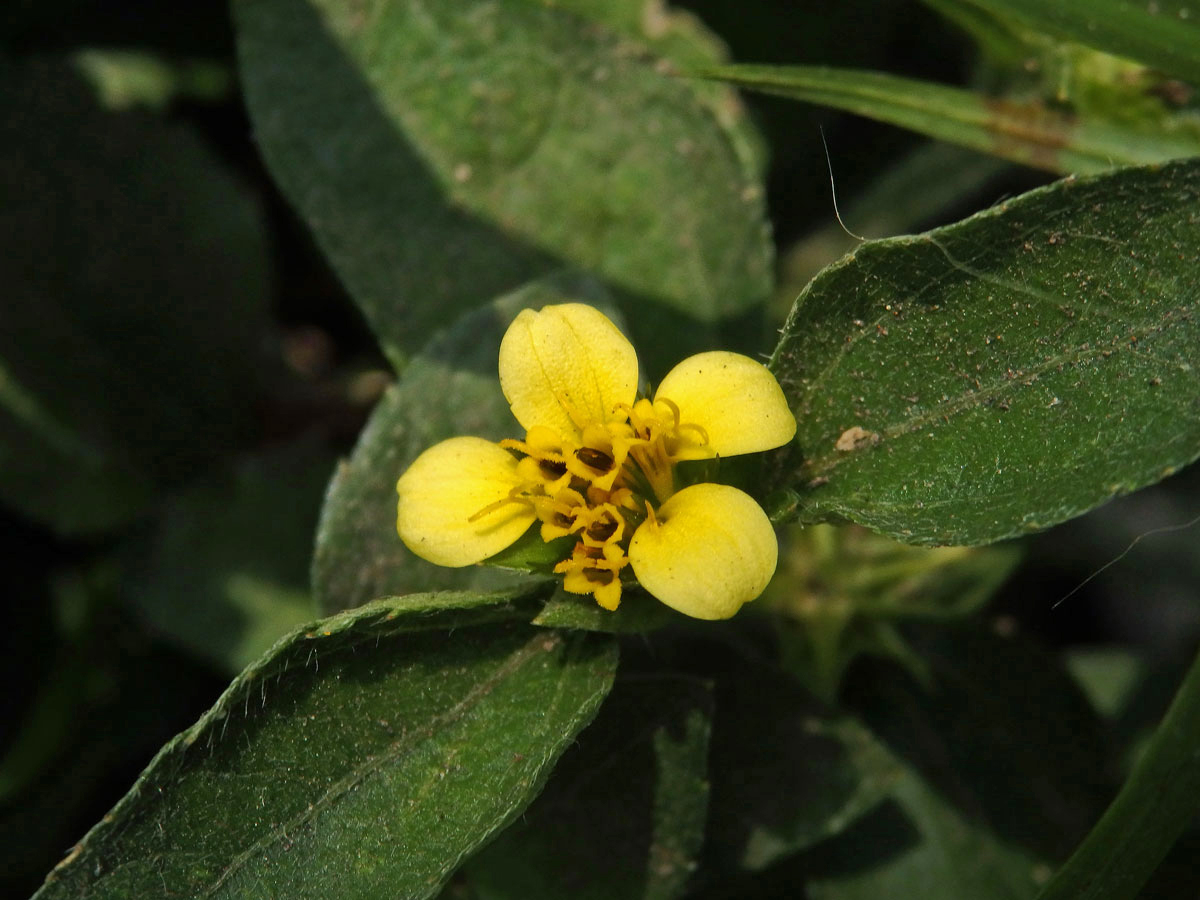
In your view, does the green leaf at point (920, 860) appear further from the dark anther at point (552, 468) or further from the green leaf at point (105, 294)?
the green leaf at point (105, 294)

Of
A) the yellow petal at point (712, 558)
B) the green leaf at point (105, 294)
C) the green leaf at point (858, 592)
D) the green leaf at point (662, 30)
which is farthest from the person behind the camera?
the green leaf at point (105, 294)

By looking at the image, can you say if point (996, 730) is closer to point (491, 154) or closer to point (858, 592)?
point (858, 592)

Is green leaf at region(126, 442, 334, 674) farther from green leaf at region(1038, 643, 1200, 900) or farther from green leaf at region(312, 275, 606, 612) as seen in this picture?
green leaf at region(1038, 643, 1200, 900)

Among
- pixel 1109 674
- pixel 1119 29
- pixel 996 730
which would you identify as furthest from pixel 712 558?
pixel 1109 674

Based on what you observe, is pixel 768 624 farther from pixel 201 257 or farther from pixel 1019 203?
pixel 201 257

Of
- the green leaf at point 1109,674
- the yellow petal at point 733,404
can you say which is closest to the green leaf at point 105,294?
the yellow petal at point 733,404

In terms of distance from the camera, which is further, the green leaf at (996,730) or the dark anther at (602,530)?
the green leaf at (996,730)
